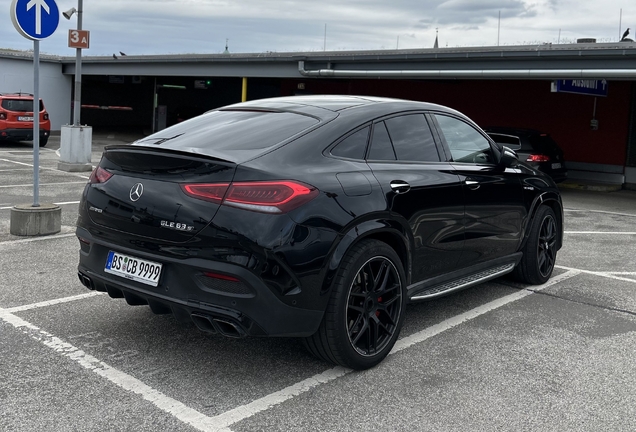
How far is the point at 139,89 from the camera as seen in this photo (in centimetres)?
3878

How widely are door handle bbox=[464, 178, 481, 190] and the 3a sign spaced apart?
41.7ft

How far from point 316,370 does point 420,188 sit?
4.43 feet

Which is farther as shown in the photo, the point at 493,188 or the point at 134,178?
the point at 493,188

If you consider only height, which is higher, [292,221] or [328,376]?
[292,221]

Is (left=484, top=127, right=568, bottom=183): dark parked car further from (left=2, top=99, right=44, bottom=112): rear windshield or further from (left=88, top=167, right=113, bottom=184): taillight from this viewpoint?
(left=2, top=99, right=44, bottom=112): rear windshield

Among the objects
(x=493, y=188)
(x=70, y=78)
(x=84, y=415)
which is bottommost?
(x=84, y=415)

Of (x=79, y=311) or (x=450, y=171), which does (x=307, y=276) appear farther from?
(x=79, y=311)

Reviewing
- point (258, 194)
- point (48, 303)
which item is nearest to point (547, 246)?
point (258, 194)

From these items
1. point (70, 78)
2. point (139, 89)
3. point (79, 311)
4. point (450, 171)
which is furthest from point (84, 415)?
point (139, 89)

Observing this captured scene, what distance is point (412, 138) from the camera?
470 centimetres

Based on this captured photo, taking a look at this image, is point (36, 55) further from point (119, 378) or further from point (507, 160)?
point (507, 160)

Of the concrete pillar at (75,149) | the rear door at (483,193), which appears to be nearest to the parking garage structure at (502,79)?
the concrete pillar at (75,149)

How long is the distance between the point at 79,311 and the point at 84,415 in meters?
1.82

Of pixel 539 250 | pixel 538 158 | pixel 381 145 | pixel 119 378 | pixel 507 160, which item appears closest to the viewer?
pixel 119 378
